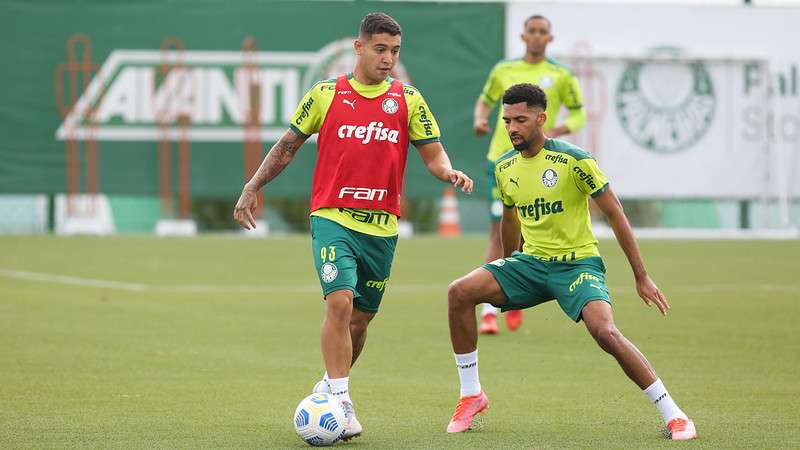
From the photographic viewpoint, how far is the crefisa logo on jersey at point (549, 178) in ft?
25.8

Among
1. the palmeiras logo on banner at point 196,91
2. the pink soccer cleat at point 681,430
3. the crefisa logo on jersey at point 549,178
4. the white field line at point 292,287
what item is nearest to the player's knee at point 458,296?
the crefisa logo on jersey at point 549,178

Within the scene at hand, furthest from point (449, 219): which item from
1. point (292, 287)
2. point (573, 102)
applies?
point (573, 102)

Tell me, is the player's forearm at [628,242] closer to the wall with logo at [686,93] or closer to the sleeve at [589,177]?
the sleeve at [589,177]

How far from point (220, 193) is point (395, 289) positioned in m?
10.7

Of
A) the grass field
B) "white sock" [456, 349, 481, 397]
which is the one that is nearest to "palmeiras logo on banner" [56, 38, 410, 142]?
the grass field

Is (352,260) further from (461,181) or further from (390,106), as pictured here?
(390,106)

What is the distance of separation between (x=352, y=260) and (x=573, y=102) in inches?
230

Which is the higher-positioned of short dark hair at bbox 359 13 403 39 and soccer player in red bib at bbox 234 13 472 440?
short dark hair at bbox 359 13 403 39

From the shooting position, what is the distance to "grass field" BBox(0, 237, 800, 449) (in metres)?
7.55

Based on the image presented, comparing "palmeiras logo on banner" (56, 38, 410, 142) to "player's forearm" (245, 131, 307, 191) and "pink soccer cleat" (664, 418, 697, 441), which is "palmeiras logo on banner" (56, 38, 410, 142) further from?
"pink soccer cleat" (664, 418, 697, 441)

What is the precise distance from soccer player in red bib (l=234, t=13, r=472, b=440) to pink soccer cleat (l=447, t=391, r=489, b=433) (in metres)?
0.56

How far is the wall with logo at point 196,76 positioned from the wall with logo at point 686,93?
4.96 feet

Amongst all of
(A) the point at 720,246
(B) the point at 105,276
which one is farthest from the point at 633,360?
(A) the point at 720,246

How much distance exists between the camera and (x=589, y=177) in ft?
25.3
